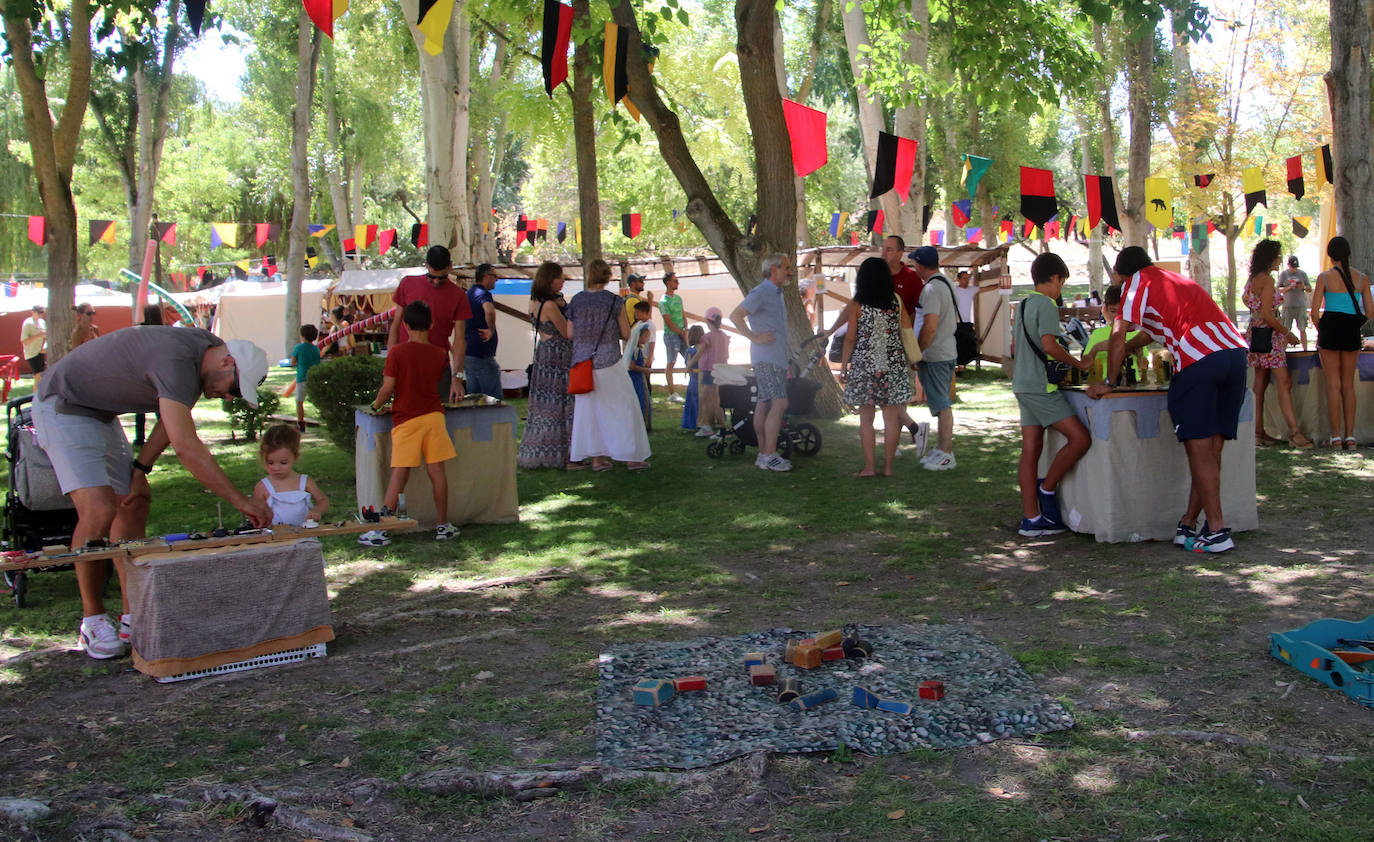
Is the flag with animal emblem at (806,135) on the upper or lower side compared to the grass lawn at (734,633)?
upper

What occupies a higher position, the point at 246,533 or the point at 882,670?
the point at 246,533

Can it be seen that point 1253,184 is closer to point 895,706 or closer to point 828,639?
point 828,639

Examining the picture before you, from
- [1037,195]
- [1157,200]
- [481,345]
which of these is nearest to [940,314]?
[481,345]

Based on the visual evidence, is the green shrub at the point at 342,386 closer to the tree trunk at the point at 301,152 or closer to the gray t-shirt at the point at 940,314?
the gray t-shirt at the point at 940,314

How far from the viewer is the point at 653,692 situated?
4.55 meters

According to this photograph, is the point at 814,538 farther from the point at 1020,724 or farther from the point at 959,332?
the point at 959,332

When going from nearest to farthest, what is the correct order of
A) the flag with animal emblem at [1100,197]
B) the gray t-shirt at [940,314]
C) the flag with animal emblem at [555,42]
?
the gray t-shirt at [940,314] → the flag with animal emblem at [555,42] → the flag with animal emblem at [1100,197]

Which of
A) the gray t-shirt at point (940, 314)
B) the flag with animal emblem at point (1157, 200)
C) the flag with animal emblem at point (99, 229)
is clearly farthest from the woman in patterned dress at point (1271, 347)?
the flag with animal emblem at point (99, 229)

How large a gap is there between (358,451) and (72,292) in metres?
4.71

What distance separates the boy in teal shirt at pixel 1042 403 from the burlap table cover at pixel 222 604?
4396 mm

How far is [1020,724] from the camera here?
4.20 m

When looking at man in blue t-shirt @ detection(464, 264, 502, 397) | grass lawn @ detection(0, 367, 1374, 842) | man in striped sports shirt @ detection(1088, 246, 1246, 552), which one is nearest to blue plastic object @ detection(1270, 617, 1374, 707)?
grass lawn @ detection(0, 367, 1374, 842)

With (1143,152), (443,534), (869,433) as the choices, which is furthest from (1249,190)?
(443,534)

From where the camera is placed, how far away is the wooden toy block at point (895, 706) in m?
4.32
